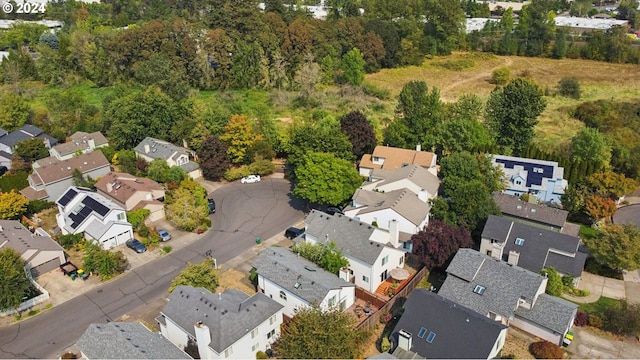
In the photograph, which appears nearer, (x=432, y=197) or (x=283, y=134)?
(x=432, y=197)

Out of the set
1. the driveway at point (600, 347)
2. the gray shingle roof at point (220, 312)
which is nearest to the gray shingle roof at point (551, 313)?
the driveway at point (600, 347)

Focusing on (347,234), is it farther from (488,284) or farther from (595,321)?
(595,321)

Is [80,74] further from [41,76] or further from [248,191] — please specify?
[248,191]

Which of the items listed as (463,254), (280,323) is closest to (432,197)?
(463,254)

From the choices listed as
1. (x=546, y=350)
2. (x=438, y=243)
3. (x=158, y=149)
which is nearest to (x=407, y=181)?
(x=438, y=243)

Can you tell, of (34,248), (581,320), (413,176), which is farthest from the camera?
(413,176)
